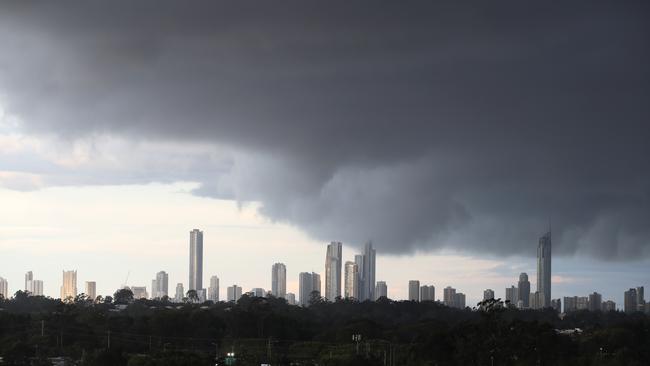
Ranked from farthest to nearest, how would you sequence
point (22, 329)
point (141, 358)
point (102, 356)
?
1. point (22, 329)
2. point (102, 356)
3. point (141, 358)

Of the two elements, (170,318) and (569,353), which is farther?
(170,318)

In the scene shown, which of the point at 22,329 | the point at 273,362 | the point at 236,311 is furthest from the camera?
the point at 236,311

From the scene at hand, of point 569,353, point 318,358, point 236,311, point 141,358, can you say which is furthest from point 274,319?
point 141,358

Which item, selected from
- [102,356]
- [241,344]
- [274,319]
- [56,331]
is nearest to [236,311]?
[274,319]

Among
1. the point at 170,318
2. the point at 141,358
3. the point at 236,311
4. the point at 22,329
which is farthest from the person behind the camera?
the point at 236,311

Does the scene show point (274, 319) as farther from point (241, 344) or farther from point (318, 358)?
point (318, 358)

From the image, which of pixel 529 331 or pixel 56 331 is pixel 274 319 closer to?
pixel 56 331
